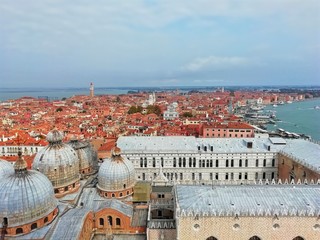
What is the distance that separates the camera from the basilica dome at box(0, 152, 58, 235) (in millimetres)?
20422

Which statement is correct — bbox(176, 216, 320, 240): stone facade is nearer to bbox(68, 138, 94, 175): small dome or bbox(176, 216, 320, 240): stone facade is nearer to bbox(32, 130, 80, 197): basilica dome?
bbox(32, 130, 80, 197): basilica dome

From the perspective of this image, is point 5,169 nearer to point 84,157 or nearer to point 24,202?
point 24,202

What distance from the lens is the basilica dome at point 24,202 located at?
20422mm

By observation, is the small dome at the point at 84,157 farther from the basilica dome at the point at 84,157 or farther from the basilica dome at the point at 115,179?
the basilica dome at the point at 115,179

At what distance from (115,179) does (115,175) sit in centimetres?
38

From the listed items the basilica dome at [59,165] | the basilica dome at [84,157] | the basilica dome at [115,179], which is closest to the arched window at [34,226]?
the basilica dome at [59,165]

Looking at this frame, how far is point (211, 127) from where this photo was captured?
2699 inches

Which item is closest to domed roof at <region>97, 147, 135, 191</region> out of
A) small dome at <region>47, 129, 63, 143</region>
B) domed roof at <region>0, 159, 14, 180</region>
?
small dome at <region>47, 129, 63, 143</region>

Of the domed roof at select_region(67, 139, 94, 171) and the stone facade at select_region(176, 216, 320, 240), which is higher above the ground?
the domed roof at select_region(67, 139, 94, 171)

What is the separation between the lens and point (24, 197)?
2088cm

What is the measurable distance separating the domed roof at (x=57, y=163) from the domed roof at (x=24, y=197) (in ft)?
12.7

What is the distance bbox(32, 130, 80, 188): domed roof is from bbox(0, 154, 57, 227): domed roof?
387 cm

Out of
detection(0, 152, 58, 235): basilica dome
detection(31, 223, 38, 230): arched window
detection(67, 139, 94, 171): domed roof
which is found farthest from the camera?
detection(67, 139, 94, 171): domed roof

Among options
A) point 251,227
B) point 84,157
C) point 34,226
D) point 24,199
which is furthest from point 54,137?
point 251,227
